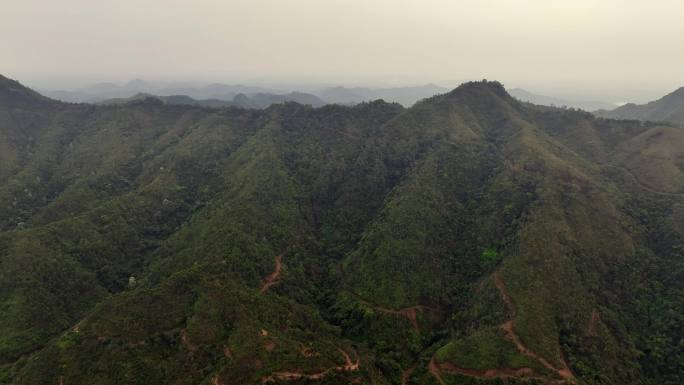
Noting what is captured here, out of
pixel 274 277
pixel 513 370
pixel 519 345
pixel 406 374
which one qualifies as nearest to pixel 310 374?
pixel 406 374

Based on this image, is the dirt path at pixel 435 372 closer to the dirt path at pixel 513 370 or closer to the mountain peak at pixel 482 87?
the dirt path at pixel 513 370

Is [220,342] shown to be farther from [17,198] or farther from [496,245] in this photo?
[17,198]

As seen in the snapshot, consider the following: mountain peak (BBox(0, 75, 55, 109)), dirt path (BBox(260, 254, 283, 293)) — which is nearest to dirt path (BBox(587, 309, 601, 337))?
dirt path (BBox(260, 254, 283, 293))

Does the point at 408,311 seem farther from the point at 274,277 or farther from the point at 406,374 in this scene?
the point at 274,277

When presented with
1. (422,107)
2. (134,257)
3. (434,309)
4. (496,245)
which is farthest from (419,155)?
(134,257)

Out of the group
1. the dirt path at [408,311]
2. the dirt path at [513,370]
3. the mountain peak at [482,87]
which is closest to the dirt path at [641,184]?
the mountain peak at [482,87]

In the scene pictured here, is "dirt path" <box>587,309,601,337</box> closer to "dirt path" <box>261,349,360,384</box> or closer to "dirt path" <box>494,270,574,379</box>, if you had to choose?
"dirt path" <box>494,270,574,379</box>
